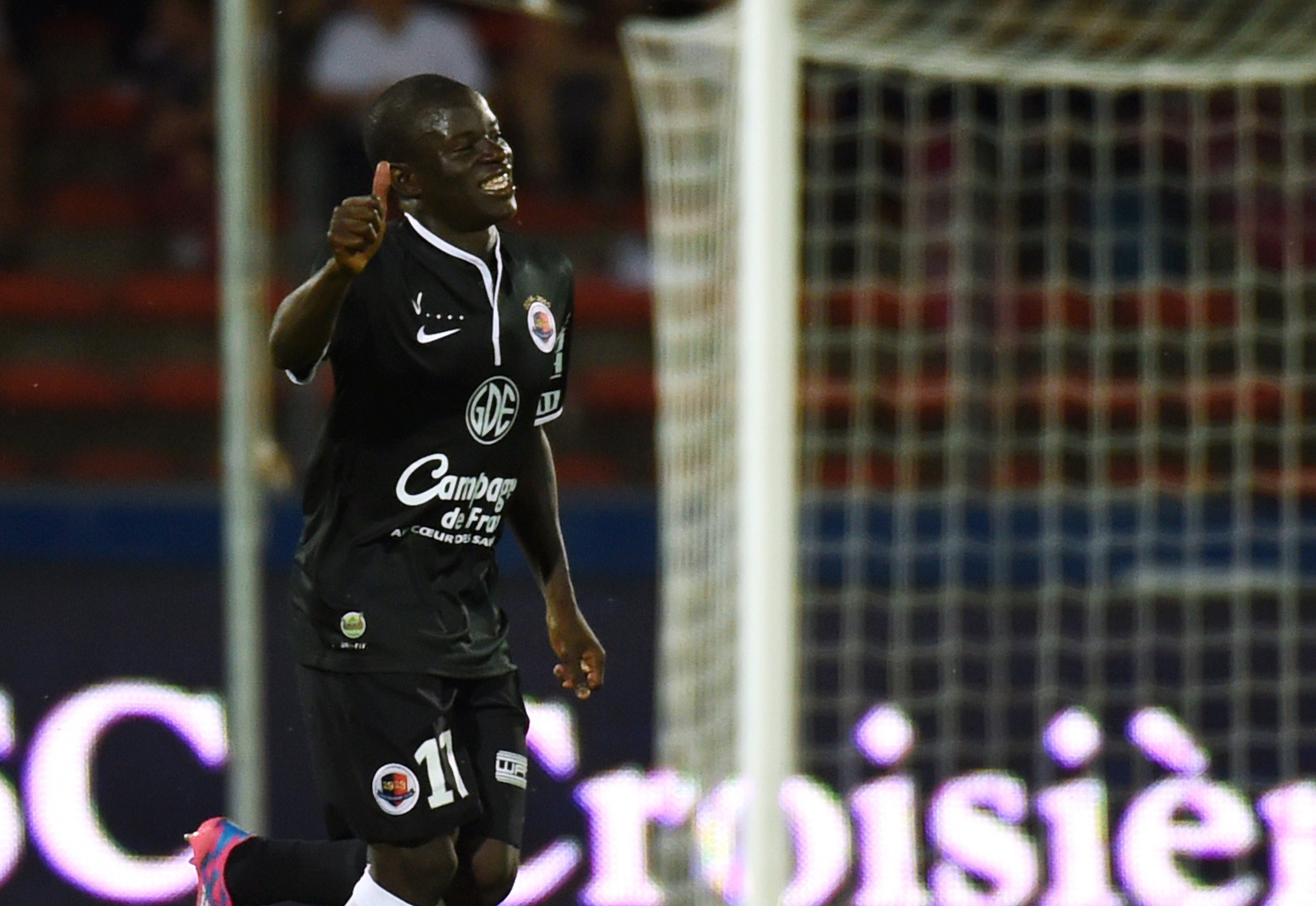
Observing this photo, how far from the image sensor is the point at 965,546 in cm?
496

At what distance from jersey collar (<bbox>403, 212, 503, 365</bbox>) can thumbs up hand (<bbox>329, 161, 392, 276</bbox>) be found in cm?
33

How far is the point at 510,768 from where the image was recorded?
286 centimetres

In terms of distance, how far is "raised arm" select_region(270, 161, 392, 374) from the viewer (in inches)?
92.7

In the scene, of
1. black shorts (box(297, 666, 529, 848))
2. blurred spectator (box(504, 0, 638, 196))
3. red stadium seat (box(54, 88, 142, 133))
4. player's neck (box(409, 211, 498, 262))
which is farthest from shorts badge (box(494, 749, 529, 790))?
red stadium seat (box(54, 88, 142, 133))

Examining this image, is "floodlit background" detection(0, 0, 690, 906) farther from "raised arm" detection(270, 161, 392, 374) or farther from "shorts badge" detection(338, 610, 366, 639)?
"raised arm" detection(270, 161, 392, 374)

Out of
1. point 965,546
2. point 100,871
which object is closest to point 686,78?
point 965,546

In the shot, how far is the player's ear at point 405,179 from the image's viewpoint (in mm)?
2654

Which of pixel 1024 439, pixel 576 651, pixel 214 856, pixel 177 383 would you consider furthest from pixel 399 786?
A: pixel 177 383

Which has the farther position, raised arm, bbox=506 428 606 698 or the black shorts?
raised arm, bbox=506 428 606 698

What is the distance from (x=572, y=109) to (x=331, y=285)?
4206 mm

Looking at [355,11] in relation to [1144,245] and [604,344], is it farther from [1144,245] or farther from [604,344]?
[1144,245]

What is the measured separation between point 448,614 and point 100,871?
7.86 ft

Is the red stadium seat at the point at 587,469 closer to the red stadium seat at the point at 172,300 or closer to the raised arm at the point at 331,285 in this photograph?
the red stadium seat at the point at 172,300

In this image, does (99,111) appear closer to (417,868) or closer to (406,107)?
(406,107)
